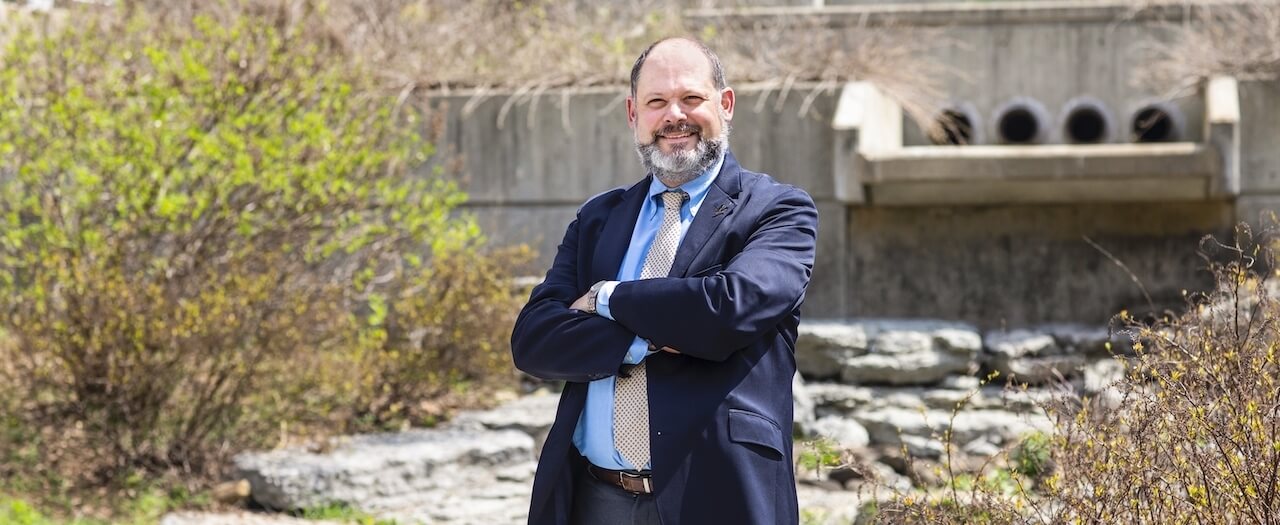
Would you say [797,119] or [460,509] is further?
[797,119]

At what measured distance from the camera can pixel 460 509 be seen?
6.35 metres

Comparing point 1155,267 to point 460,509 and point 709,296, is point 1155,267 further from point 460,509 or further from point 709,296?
point 709,296

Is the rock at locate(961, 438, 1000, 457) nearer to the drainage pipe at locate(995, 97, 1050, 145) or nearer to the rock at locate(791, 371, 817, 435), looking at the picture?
the rock at locate(791, 371, 817, 435)

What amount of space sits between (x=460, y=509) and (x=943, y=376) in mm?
3312

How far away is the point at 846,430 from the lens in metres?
7.35

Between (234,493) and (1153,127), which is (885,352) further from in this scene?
(1153,127)

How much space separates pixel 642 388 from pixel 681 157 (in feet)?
1.73

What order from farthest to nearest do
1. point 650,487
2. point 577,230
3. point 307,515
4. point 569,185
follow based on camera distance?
1. point 569,185
2. point 307,515
3. point 577,230
4. point 650,487

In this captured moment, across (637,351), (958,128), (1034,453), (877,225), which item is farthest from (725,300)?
(958,128)

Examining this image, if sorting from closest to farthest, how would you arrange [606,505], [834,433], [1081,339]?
[606,505], [834,433], [1081,339]

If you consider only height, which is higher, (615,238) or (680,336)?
(615,238)

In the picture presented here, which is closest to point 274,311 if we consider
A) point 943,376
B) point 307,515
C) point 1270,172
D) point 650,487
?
point 307,515

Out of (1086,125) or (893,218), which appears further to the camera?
(1086,125)

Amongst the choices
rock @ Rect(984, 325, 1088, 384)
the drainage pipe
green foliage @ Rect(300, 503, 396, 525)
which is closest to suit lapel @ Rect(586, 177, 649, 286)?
green foliage @ Rect(300, 503, 396, 525)
